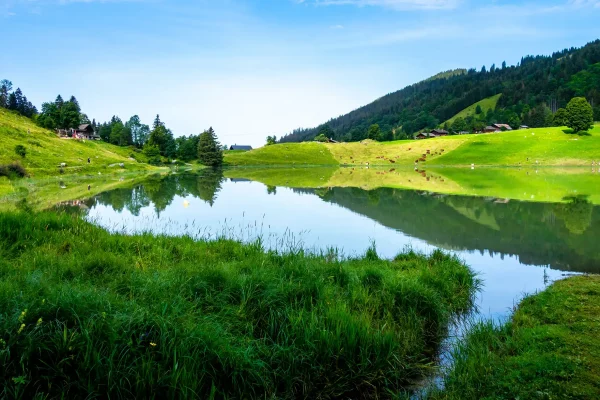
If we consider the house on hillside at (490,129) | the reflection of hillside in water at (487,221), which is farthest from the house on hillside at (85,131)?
the house on hillside at (490,129)

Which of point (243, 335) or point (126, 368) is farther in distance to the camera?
point (243, 335)

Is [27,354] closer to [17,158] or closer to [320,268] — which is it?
[320,268]

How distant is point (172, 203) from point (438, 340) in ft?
80.3

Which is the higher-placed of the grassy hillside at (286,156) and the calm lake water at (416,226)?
the grassy hillside at (286,156)

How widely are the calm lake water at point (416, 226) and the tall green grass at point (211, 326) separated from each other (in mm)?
2928

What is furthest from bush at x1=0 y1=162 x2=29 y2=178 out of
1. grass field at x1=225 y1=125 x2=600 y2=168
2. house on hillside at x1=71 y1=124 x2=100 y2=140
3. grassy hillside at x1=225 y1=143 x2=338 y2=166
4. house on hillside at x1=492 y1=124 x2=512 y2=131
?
house on hillside at x1=492 y1=124 x2=512 y2=131

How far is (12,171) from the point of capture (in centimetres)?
4003

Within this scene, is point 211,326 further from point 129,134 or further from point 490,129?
point 490,129

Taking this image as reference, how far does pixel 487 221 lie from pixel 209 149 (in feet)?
301

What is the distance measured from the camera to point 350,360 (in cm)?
592

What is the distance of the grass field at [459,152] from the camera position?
92.2 metres

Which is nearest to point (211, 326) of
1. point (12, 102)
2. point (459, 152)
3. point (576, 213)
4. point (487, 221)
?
point (487, 221)

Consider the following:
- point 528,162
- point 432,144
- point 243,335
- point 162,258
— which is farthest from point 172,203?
point 432,144

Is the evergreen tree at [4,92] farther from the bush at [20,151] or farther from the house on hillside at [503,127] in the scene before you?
the house on hillside at [503,127]
